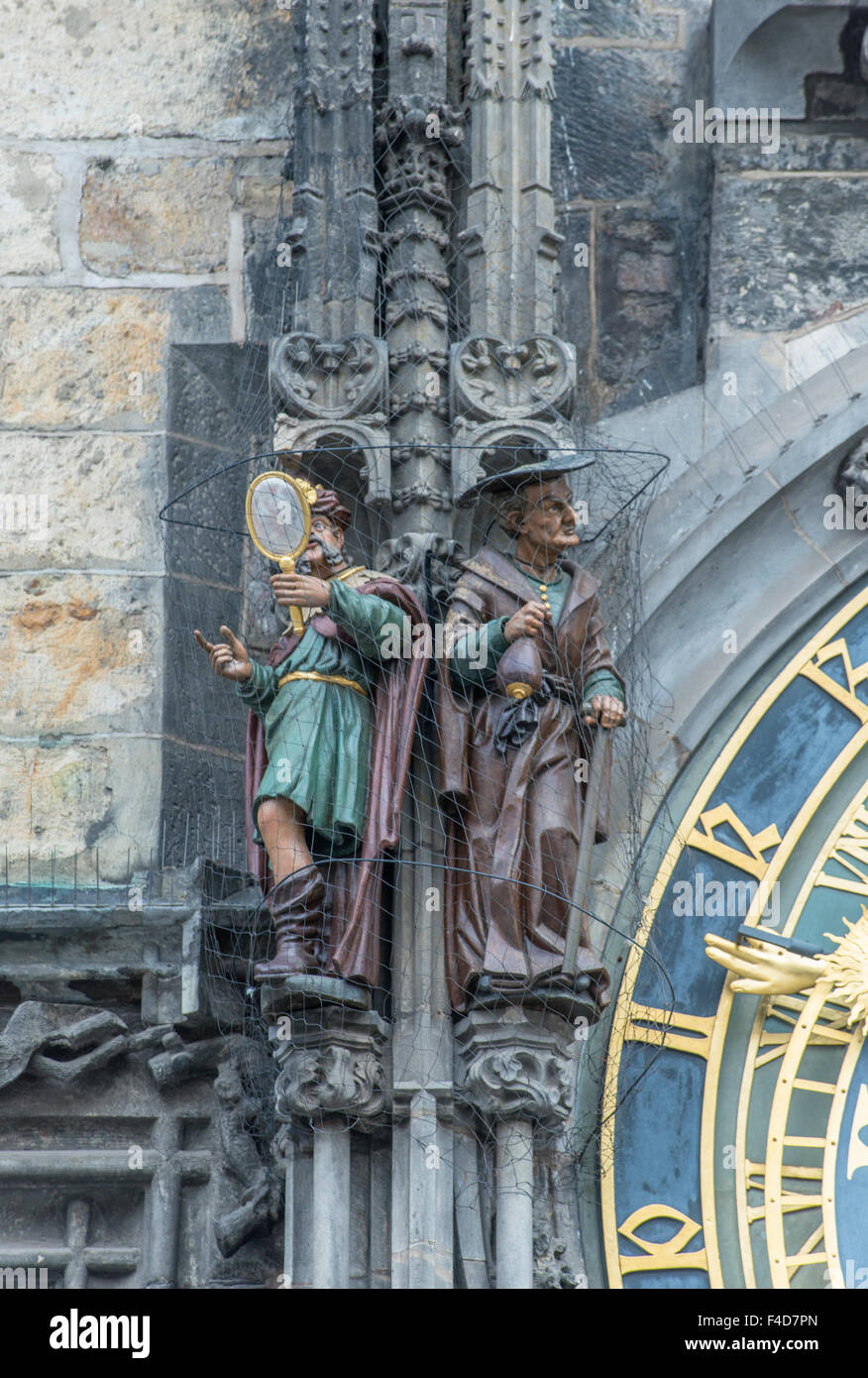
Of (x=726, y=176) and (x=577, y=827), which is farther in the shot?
(x=726, y=176)

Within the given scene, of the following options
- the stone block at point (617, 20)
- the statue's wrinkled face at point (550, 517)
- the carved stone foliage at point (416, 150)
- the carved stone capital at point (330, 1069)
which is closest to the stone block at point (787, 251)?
the stone block at point (617, 20)

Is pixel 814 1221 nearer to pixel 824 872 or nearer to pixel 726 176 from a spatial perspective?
pixel 824 872

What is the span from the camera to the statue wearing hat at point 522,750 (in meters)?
7.06

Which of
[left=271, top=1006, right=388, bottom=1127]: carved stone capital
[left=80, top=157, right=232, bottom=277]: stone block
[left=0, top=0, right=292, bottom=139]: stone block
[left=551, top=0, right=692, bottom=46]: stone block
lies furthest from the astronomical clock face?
[left=0, top=0, right=292, bottom=139]: stone block

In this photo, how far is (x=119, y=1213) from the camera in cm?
735

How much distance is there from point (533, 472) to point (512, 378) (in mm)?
281

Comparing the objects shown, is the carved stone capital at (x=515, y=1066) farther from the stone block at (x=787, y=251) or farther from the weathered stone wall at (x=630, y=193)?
the stone block at (x=787, y=251)

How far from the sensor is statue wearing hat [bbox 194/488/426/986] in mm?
7078

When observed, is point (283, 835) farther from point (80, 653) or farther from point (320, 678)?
point (80, 653)

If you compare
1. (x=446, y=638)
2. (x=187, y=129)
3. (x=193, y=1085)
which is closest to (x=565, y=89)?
(x=187, y=129)

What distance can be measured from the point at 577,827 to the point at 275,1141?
924 mm

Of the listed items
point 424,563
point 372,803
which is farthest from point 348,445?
point 372,803
